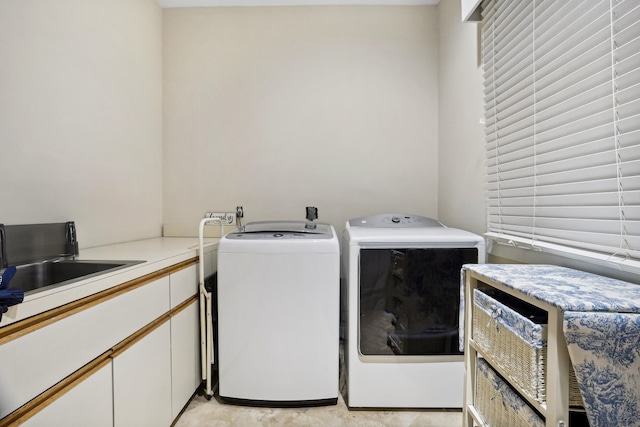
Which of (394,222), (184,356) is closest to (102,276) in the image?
(184,356)

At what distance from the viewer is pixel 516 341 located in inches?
36.9

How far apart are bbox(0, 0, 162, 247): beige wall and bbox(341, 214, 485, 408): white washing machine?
56.2 inches

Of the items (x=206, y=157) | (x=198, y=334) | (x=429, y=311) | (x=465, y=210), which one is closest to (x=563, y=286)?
(x=429, y=311)

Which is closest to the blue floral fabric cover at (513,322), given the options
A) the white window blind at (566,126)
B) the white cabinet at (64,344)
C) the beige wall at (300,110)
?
the white window blind at (566,126)

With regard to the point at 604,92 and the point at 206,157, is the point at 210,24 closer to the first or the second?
the point at 206,157

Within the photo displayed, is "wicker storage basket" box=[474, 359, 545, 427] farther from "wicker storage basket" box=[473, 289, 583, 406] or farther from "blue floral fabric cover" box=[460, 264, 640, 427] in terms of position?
"blue floral fabric cover" box=[460, 264, 640, 427]

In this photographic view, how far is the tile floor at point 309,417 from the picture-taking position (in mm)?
1620

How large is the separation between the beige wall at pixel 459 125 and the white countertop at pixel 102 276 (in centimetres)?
160

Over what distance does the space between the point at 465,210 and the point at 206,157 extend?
6.20 ft

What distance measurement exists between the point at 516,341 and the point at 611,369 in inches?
9.7

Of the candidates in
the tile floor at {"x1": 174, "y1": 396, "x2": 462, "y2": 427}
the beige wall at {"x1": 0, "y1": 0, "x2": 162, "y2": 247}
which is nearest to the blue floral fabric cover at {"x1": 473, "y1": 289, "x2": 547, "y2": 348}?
the tile floor at {"x1": 174, "y1": 396, "x2": 462, "y2": 427}

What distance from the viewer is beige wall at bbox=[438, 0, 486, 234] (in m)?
1.88

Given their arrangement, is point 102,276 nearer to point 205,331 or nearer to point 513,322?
point 205,331

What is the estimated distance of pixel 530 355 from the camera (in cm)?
87
